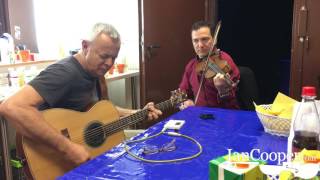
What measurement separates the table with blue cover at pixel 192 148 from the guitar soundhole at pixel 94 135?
0.34 metres

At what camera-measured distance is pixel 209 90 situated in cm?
216

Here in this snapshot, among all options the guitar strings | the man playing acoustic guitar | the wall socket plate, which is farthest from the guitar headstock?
the wall socket plate

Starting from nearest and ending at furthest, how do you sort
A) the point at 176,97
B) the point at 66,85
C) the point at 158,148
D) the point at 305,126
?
the point at 305,126 → the point at 158,148 → the point at 66,85 → the point at 176,97

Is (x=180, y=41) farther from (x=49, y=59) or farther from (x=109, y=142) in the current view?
(x=109, y=142)

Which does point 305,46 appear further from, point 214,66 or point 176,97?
point 176,97

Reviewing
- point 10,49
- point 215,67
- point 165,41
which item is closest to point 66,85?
point 215,67

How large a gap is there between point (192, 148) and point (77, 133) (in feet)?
2.06

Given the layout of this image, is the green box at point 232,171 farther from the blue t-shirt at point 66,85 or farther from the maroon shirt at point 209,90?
the maroon shirt at point 209,90

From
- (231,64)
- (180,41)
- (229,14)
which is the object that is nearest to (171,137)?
(231,64)

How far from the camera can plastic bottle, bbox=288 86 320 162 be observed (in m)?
0.90

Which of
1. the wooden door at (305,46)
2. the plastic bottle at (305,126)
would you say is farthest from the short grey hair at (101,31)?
the wooden door at (305,46)

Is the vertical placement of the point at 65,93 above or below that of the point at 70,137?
above

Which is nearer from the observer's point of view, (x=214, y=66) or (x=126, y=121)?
(x=126, y=121)

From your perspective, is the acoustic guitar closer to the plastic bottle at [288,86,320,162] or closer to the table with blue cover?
the table with blue cover
